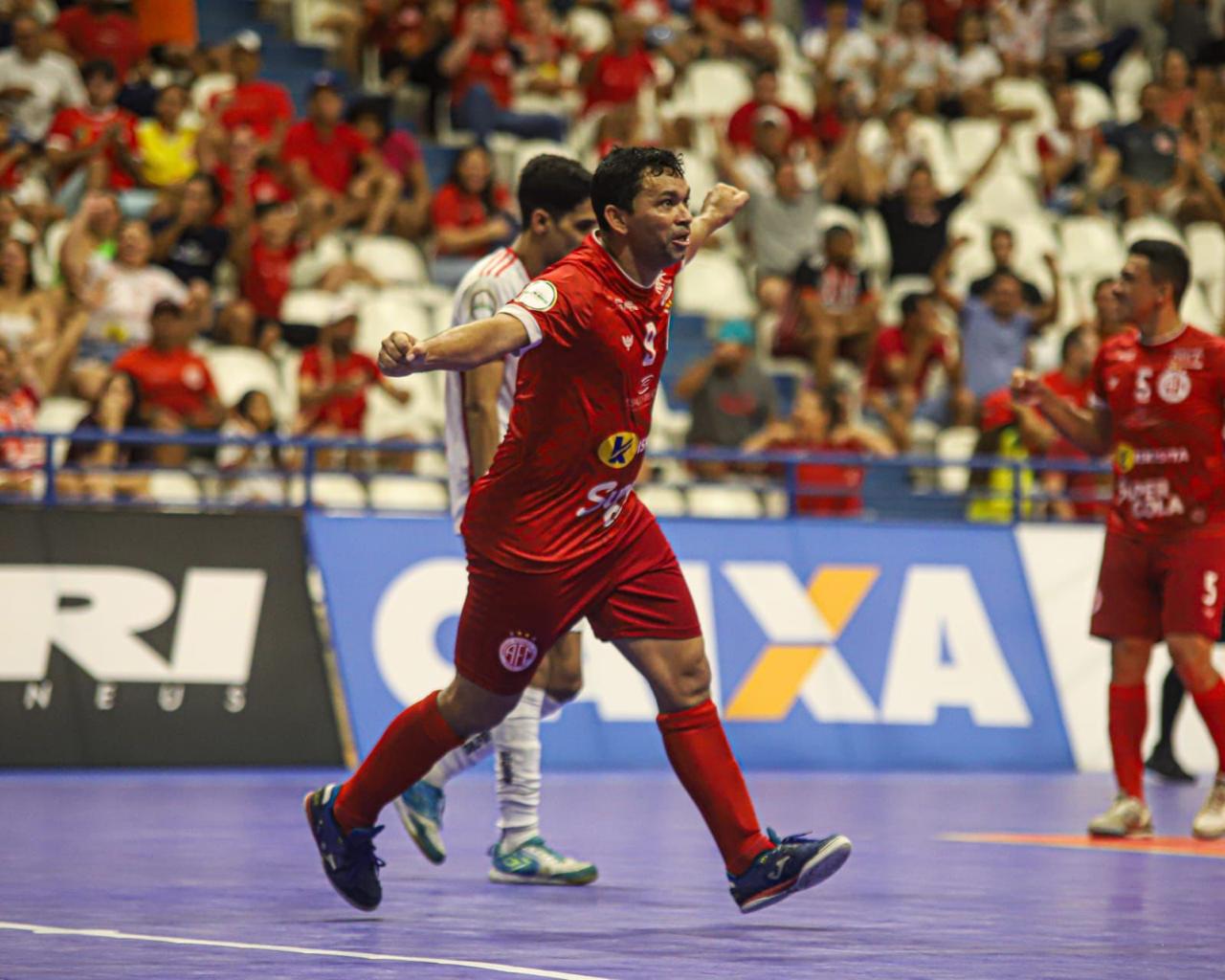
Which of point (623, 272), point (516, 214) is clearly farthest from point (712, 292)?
point (623, 272)

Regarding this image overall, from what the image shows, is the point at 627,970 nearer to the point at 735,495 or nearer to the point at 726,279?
the point at 735,495

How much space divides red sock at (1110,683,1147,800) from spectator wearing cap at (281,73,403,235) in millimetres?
9566

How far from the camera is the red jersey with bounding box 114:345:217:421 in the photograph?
Result: 585 inches

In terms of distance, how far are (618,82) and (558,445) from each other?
1423cm

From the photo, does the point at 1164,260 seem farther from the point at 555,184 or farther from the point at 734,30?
the point at 734,30

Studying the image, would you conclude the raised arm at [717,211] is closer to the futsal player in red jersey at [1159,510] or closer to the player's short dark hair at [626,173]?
the player's short dark hair at [626,173]

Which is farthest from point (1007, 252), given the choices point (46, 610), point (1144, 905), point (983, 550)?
point (1144, 905)

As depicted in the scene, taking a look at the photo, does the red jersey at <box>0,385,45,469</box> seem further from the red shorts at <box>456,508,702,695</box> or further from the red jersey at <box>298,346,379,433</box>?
the red shorts at <box>456,508,702,695</box>

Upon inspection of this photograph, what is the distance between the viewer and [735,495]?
16.6 meters

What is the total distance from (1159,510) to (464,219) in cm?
938

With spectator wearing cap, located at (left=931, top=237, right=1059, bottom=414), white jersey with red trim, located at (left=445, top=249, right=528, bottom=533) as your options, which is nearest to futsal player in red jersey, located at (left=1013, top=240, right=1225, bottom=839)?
white jersey with red trim, located at (left=445, top=249, right=528, bottom=533)

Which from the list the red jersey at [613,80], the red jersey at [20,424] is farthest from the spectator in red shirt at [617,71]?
the red jersey at [20,424]

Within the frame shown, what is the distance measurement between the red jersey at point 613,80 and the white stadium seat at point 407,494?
5897mm

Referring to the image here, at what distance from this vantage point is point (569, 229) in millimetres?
8094
